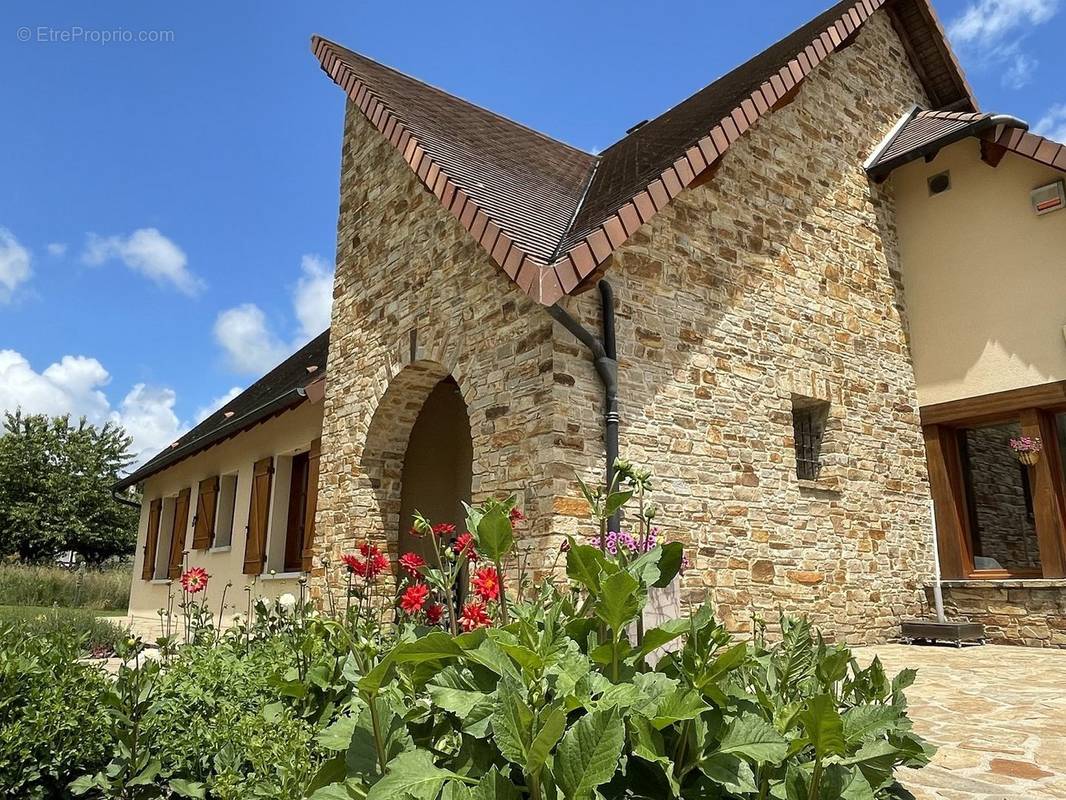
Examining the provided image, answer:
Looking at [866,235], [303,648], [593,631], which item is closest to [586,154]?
[866,235]

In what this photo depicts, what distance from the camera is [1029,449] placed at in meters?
7.64

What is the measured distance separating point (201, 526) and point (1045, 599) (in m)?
10.8

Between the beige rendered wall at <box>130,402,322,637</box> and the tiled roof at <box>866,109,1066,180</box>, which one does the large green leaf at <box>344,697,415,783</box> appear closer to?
the beige rendered wall at <box>130,402,322,637</box>

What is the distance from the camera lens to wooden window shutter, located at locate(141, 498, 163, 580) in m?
13.9

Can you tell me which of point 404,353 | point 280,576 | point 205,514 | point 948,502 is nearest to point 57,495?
point 205,514

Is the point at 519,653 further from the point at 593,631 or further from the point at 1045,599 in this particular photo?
the point at 1045,599

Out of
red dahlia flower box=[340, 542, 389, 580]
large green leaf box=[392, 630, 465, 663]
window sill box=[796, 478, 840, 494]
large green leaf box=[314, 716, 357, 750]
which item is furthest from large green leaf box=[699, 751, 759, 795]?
window sill box=[796, 478, 840, 494]

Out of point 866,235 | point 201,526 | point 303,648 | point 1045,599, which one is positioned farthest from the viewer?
point 201,526

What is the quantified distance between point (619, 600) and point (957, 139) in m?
8.49

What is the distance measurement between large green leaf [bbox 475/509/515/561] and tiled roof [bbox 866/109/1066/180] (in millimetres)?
8138

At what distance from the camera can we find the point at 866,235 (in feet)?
28.4

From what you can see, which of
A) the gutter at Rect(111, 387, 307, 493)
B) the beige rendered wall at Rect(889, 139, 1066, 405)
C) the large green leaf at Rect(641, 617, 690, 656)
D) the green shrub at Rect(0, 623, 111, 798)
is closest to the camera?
the large green leaf at Rect(641, 617, 690, 656)

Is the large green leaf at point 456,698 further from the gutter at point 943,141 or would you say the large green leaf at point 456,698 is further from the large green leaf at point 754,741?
the gutter at point 943,141

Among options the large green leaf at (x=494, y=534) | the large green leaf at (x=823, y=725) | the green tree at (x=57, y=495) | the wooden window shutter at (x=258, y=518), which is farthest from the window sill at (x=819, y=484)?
the green tree at (x=57, y=495)
